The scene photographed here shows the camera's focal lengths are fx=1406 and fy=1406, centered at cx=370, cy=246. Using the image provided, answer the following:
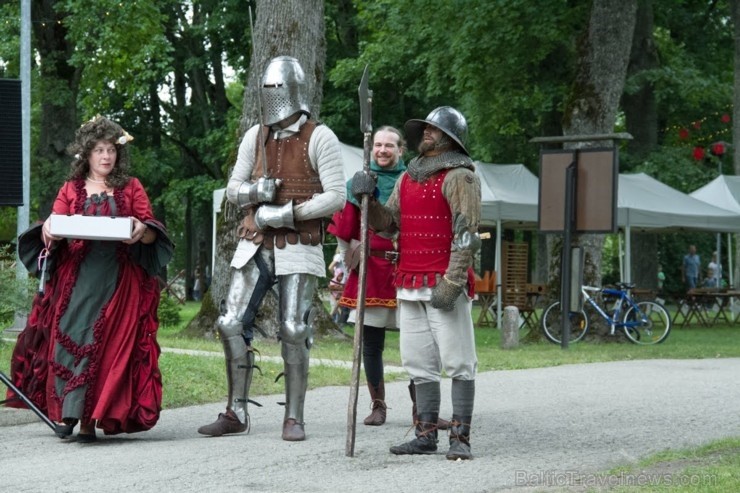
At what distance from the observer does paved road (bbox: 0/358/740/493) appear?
6.35 metres

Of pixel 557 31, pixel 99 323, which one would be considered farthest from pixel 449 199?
pixel 557 31

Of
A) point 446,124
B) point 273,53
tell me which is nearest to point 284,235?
point 446,124

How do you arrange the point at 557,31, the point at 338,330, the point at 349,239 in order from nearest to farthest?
the point at 349,239 < the point at 338,330 < the point at 557,31

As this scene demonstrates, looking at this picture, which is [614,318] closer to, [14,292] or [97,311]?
[14,292]

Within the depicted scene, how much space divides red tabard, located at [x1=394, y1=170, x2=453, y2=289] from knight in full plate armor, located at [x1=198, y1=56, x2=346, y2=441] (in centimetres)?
65

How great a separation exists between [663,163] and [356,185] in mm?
23500

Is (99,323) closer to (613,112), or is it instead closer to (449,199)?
(449,199)

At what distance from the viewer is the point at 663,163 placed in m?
29.9

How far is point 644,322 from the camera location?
20578 millimetres

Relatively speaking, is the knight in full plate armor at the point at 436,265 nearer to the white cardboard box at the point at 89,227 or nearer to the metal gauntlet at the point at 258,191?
the metal gauntlet at the point at 258,191

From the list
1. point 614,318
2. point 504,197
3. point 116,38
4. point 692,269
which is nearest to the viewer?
point 614,318

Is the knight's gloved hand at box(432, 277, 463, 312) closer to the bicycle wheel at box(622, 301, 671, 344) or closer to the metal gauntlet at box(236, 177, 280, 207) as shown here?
the metal gauntlet at box(236, 177, 280, 207)

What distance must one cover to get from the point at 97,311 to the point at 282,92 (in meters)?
1.64

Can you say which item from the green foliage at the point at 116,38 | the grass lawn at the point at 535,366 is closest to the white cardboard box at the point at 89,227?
the grass lawn at the point at 535,366
